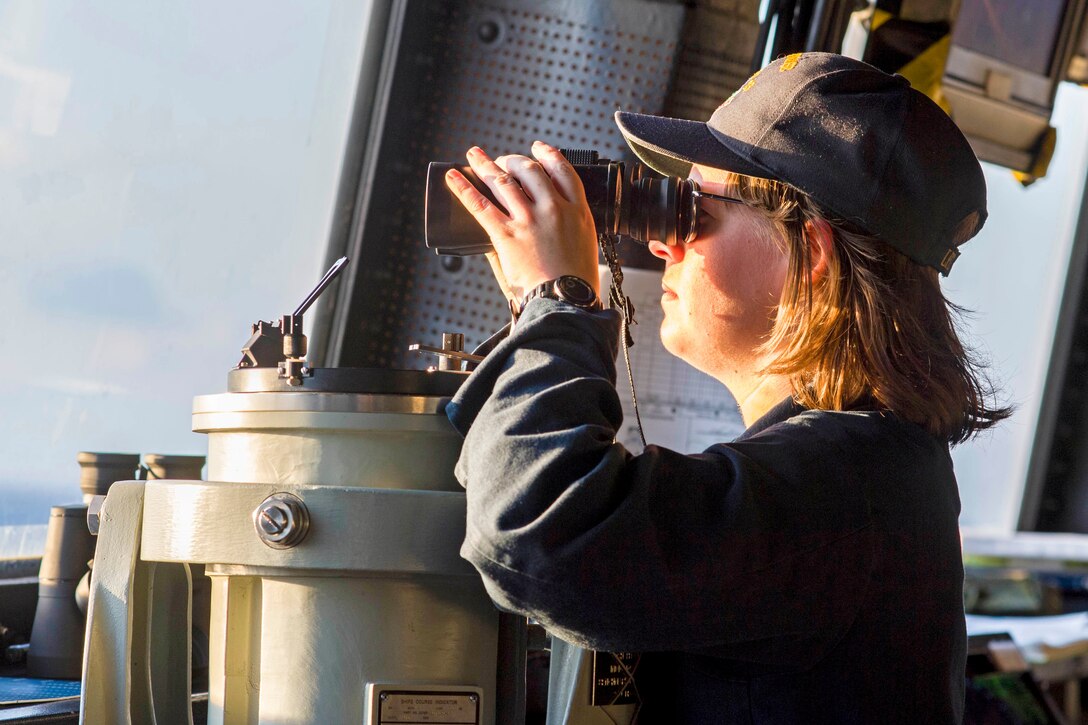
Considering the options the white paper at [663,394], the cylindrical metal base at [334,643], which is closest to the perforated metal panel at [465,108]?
the white paper at [663,394]

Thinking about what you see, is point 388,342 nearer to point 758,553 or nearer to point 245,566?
point 245,566

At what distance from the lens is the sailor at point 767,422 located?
88 cm

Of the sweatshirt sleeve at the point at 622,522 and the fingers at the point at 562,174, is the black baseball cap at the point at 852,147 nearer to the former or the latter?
the fingers at the point at 562,174

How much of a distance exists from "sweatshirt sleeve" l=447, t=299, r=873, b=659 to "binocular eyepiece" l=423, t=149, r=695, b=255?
7.0 inches

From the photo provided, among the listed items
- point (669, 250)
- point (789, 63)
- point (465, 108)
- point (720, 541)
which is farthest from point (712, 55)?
point (720, 541)

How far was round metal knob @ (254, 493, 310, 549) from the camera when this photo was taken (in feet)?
3.16

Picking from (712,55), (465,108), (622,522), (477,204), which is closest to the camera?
(622,522)

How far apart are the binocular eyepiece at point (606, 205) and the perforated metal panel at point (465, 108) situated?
1038 millimetres

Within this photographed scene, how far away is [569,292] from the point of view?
1.00 m

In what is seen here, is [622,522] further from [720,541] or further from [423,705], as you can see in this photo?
[423,705]

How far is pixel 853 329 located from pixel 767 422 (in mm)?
136

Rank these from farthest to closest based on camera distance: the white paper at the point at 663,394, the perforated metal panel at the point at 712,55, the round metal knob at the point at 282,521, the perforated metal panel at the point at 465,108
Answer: the white paper at the point at 663,394 → the perforated metal panel at the point at 712,55 → the perforated metal panel at the point at 465,108 → the round metal knob at the point at 282,521

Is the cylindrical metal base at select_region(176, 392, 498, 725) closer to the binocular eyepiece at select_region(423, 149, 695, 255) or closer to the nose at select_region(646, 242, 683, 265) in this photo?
the binocular eyepiece at select_region(423, 149, 695, 255)

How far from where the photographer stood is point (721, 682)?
3.31 ft
